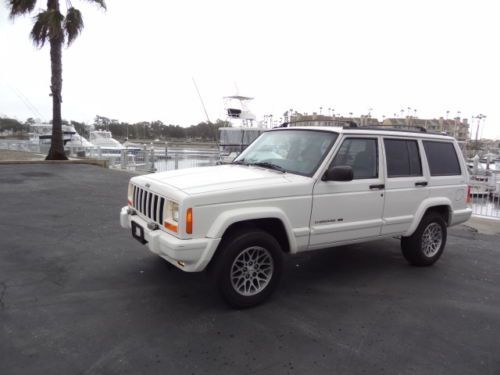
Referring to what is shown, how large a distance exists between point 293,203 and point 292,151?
886 millimetres

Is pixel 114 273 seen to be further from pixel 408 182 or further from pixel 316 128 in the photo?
pixel 408 182

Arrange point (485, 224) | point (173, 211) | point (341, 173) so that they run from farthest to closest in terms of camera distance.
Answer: point (485, 224) → point (341, 173) → point (173, 211)

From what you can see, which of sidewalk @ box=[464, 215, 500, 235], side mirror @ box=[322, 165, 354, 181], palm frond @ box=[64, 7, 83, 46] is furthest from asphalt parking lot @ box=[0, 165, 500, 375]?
palm frond @ box=[64, 7, 83, 46]

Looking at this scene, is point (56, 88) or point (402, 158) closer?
A: point (402, 158)

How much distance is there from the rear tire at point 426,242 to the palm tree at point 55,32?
17006 mm

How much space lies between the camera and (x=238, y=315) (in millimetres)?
3832

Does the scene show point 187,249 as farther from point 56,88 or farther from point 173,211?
point 56,88

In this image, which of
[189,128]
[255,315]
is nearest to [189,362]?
[255,315]

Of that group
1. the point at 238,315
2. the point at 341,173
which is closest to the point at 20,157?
the point at 238,315

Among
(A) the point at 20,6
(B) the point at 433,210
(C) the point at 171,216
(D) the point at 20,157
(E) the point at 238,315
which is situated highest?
(A) the point at 20,6

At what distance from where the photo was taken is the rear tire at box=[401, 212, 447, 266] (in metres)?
5.33

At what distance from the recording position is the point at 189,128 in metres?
71.2

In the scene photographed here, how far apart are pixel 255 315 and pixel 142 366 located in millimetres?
1250

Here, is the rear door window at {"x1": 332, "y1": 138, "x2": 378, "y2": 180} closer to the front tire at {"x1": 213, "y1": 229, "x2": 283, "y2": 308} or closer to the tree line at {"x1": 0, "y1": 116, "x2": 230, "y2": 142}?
the front tire at {"x1": 213, "y1": 229, "x2": 283, "y2": 308}
